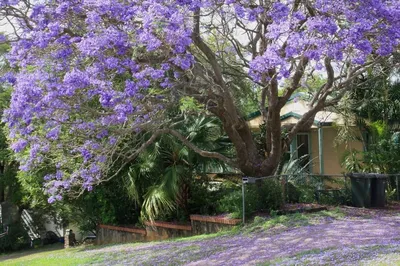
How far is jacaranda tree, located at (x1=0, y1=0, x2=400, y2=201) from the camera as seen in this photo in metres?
9.48

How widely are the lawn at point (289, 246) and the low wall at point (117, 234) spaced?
1.87m

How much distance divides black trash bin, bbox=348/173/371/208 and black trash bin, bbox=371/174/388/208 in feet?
0.38

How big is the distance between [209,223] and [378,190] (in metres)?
4.50

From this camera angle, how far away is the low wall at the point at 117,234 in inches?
571

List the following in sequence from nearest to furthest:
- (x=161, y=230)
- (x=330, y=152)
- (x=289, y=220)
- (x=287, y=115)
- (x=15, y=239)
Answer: (x=289, y=220), (x=161, y=230), (x=287, y=115), (x=330, y=152), (x=15, y=239)

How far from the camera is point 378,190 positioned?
13523 mm

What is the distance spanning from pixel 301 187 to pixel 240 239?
13.8 ft

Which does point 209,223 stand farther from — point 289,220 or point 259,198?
point 289,220

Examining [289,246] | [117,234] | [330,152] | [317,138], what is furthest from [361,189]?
[117,234]

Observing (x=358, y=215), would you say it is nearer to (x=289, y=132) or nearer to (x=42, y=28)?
(x=289, y=132)

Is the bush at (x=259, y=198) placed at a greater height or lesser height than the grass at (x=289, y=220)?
greater

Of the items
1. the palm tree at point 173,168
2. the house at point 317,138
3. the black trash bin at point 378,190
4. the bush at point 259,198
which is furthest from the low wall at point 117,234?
the black trash bin at point 378,190

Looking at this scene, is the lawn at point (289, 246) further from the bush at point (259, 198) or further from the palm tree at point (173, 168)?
the palm tree at point (173, 168)

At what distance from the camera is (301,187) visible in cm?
1415
